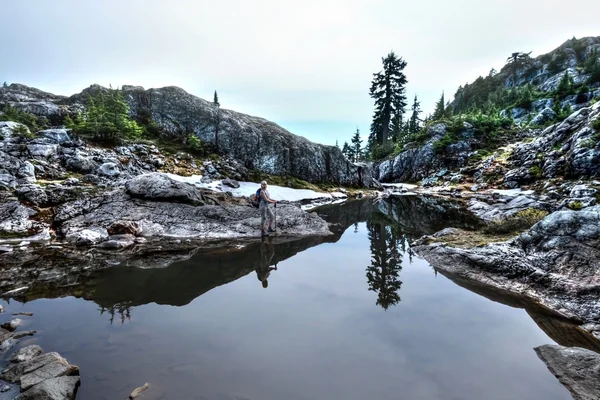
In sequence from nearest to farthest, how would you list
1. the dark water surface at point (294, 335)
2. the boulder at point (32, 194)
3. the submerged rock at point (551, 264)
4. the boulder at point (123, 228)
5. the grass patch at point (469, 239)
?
the dark water surface at point (294, 335), the submerged rock at point (551, 264), the grass patch at point (469, 239), the boulder at point (123, 228), the boulder at point (32, 194)

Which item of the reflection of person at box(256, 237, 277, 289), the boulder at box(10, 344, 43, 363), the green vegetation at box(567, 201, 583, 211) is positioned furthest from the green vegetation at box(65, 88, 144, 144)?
the green vegetation at box(567, 201, 583, 211)

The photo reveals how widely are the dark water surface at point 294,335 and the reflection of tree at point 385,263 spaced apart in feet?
0.29

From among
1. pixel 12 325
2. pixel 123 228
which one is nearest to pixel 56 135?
pixel 123 228

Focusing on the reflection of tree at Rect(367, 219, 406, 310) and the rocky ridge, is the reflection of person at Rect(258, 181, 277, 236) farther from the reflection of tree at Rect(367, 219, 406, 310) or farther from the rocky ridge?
the rocky ridge

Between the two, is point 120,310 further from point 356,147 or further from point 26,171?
point 356,147

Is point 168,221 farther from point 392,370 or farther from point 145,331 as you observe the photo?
point 392,370

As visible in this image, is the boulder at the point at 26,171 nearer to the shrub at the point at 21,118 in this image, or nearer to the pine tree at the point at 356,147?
the shrub at the point at 21,118

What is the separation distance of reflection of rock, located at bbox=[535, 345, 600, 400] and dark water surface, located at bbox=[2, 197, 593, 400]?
216 mm

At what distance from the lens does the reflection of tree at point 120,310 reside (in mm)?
7677

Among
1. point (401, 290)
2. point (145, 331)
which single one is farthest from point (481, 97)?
point (145, 331)

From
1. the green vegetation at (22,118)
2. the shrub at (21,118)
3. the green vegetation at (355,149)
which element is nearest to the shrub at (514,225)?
the green vegetation at (22,118)

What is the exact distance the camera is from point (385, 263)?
1325cm

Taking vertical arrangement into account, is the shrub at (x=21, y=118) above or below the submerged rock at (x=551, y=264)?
above

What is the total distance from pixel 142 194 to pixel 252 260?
10.0 meters
